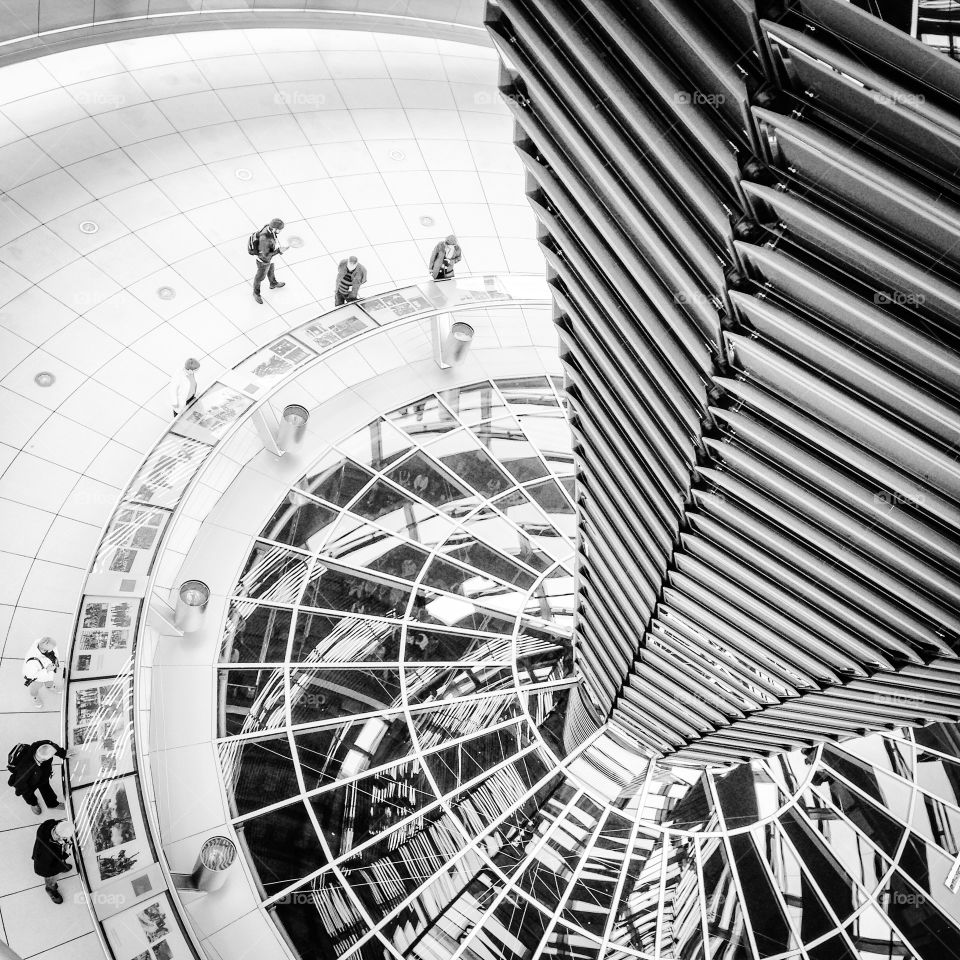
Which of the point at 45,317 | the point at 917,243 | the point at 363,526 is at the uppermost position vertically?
the point at 45,317

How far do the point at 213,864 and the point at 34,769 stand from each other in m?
3.89

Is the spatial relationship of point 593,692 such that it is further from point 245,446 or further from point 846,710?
point 245,446

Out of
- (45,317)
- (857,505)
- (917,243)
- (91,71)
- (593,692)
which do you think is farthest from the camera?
(91,71)

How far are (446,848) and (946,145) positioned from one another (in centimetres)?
1588

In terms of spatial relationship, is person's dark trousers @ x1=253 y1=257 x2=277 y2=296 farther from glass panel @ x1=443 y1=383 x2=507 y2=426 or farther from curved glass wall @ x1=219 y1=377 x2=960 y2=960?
curved glass wall @ x1=219 y1=377 x2=960 y2=960

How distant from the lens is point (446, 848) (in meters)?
17.2

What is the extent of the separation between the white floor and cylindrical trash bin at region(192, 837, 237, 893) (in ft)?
7.47

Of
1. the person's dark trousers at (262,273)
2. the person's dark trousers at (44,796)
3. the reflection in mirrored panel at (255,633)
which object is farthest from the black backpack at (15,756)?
the person's dark trousers at (262,273)

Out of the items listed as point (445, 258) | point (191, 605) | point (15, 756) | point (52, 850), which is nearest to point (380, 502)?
point (191, 605)

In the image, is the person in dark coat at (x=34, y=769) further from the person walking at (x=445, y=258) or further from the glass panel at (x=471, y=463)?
the person walking at (x=445, y=258)

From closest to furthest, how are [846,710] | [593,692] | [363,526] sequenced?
1. [846,710]
2. [593,692]
3. [363,526]

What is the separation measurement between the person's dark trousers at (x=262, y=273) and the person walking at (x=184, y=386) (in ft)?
14.2

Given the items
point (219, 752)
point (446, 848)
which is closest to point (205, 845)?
point (219, 752)

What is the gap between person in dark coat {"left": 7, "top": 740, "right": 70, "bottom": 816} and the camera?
15.4 m
